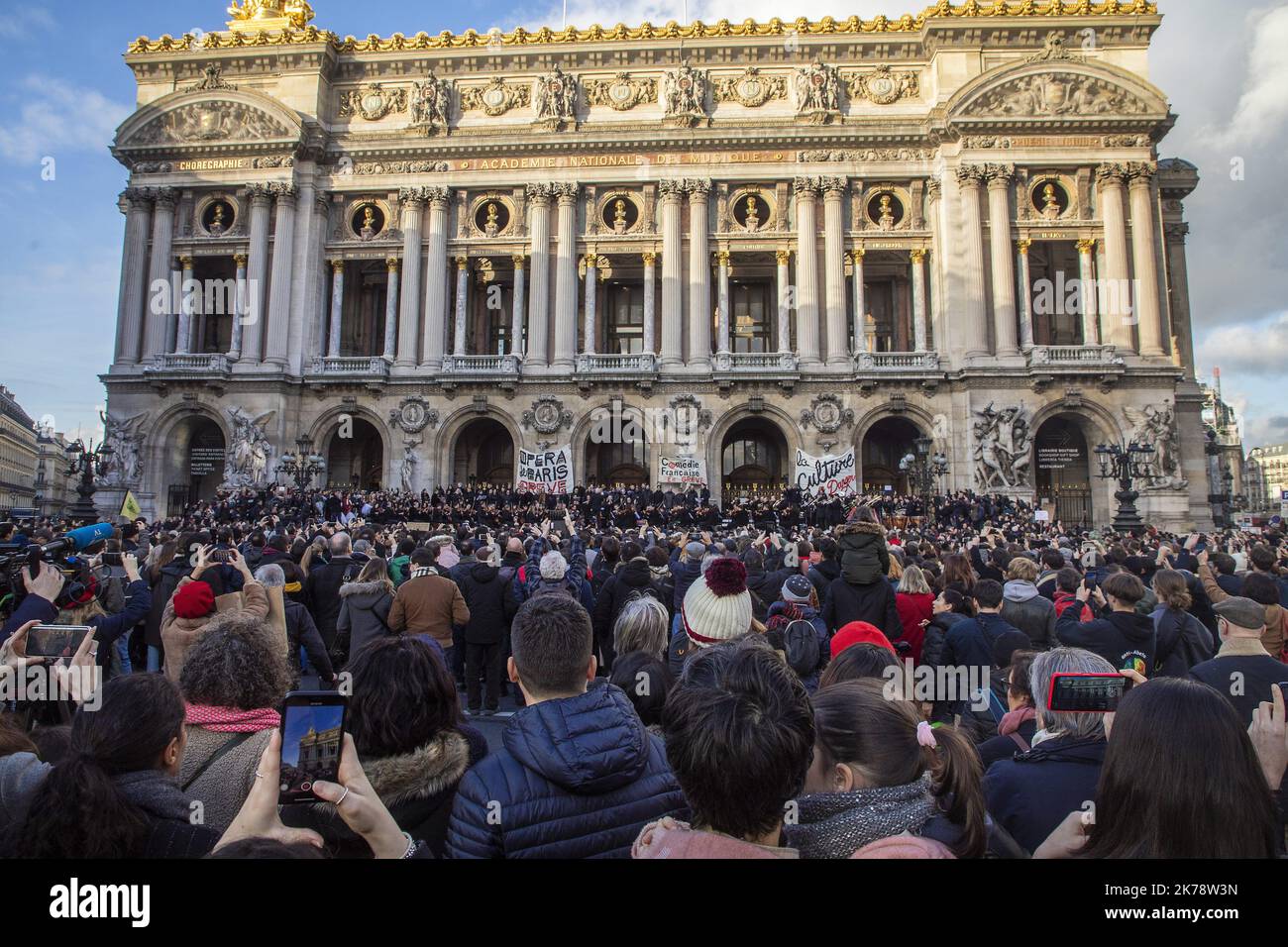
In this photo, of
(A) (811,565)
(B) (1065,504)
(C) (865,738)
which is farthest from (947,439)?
(C) (865,738)

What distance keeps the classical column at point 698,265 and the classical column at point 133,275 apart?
2496 cm

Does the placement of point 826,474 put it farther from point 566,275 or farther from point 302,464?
point 302,464

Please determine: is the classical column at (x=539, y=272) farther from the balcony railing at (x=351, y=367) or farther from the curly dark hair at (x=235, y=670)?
the curly dark hair at (x=235, y=670)

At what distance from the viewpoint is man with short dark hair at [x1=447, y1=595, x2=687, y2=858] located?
286 centimetres

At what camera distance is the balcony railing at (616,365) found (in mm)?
33188

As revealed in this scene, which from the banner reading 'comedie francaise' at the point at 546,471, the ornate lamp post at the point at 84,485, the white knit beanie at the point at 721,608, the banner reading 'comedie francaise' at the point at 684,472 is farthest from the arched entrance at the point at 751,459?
the white knit beanie at the point at 721,608

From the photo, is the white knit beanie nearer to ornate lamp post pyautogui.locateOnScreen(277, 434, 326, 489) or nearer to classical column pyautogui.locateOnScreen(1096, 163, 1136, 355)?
ornate lamp post pyautogui.locateOnScreen(277, 434, 326, 489)

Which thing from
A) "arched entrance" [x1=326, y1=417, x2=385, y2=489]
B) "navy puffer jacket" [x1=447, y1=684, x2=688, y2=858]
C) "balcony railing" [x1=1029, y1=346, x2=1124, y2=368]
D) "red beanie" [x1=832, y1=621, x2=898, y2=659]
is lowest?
"navy puffer jacket" [x1=447, y1=684, x2=688, y2=858]

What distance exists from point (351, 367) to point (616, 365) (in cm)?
1197

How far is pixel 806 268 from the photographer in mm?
34000

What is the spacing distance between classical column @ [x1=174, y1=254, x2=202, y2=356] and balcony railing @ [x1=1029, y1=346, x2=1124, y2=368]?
36.5 meters

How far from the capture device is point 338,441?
36812mm

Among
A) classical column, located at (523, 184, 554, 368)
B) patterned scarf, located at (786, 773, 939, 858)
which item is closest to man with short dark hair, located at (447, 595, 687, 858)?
patterned scarf, located at (786, 773, 939, 858)

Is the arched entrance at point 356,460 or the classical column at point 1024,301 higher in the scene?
the classical column at point 1024,301
